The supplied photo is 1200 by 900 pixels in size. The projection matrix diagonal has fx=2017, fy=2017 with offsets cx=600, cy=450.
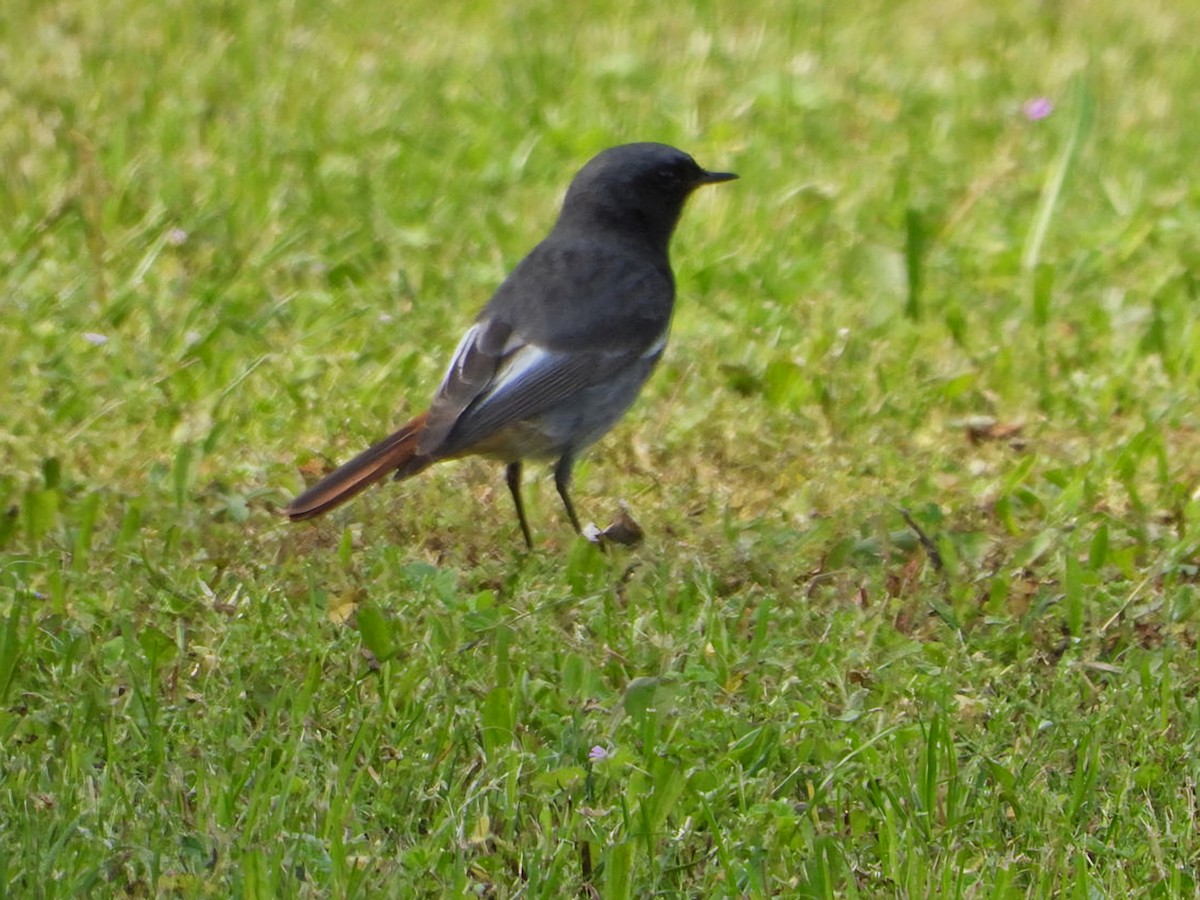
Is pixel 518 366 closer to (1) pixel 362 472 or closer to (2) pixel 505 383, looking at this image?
(2) pixel 505 383

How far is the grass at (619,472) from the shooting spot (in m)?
3.62

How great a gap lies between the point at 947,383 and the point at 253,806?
10.6 feet

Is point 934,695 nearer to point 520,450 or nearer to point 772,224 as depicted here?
point 520,450

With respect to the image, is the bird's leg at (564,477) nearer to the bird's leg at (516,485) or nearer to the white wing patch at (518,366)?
the bird's leg at (516,485)

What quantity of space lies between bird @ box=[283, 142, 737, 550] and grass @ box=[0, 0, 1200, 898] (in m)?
0.22

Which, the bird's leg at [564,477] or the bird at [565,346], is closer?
the bird at [565,346]

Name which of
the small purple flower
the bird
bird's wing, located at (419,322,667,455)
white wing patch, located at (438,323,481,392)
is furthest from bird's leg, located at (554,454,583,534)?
the small purple flower

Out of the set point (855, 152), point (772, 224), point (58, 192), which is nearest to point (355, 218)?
point (58, 192)

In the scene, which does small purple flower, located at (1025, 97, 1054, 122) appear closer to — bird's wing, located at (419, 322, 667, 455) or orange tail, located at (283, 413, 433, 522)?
bird's wing, located at (419, 322, 667, 455)

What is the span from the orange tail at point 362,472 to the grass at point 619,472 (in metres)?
0.12

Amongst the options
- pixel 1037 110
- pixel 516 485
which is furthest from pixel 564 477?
pixel 1037 110

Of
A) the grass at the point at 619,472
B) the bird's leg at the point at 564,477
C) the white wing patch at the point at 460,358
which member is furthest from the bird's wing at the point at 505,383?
the grass at the point at 619,472

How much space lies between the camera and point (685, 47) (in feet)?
29.2

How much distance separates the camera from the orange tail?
4824 mm
